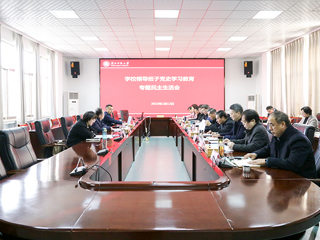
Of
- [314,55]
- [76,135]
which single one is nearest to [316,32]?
[314,55]

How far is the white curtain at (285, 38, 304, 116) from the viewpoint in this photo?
7.52 m

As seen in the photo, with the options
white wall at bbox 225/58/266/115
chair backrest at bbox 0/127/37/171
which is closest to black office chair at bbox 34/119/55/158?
chair backrest at bbox 0/127/37/171

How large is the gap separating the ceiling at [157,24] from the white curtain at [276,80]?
0.44 m

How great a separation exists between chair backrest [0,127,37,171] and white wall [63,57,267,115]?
25.6ft

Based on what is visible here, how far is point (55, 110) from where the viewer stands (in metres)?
9.28

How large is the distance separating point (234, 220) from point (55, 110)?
9.07m

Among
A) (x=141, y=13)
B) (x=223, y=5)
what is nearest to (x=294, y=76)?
(x=223, y=5)

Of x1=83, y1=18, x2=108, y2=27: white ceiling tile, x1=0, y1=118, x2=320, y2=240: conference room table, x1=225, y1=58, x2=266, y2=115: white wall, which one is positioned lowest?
x1=0, y1=118, x2=320, y2=240: conference room table

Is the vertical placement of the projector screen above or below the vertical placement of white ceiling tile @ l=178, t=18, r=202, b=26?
below

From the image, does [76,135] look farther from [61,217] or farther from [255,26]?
[255,26]

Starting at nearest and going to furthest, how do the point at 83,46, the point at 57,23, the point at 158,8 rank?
1. the point at 158,8
2. the point at 57,23
3. the point at 83,46

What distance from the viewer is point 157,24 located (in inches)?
234

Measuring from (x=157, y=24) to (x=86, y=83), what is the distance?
533 cm

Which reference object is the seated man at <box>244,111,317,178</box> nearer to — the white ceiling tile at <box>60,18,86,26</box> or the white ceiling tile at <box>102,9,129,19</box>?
the white ceiling tile at <box>102,9,129,19</box>
